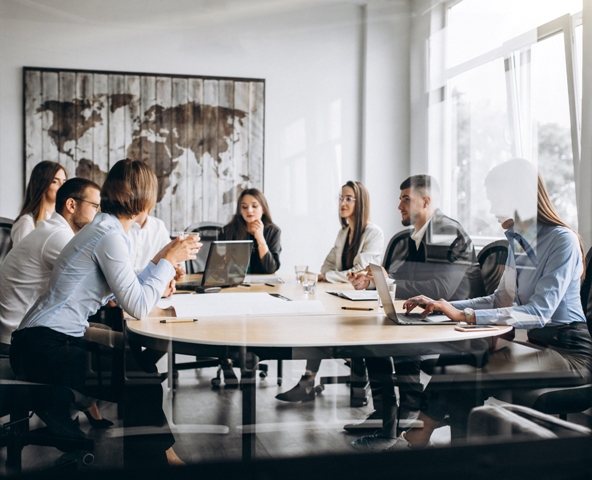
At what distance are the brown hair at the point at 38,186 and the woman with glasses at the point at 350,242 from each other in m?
0.86

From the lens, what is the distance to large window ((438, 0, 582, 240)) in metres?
1.87

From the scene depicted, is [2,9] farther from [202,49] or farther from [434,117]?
[434,117]

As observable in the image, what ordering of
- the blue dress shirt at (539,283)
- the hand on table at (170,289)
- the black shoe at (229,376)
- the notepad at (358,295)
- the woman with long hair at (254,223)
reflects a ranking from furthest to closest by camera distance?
the notepad at (358,295)
the hand on table at (170,289)
the blue dress shirt at (539,283)
the woman with long hair at (254,223)
the black shoe at (229,376)

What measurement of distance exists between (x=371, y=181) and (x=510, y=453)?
887 mm

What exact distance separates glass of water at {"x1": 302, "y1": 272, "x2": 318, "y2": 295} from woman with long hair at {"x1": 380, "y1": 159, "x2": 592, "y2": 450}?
15.7 inches

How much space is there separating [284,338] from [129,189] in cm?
63

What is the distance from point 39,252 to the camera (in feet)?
5.51

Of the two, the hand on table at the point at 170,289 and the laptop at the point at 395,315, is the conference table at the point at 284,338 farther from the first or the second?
the hand on table at the point at 170,289

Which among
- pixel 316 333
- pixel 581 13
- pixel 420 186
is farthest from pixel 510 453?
pixel 581 13

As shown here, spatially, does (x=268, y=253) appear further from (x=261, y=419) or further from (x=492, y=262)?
(x=492, y=262)

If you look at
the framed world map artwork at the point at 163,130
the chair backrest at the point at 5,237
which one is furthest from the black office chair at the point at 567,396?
the chair backrest at the point at 5,237

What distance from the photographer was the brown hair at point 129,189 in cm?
166

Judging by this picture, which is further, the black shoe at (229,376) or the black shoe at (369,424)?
the black shoe at (369,424)

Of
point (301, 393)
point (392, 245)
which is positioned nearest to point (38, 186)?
point (301, 393)
